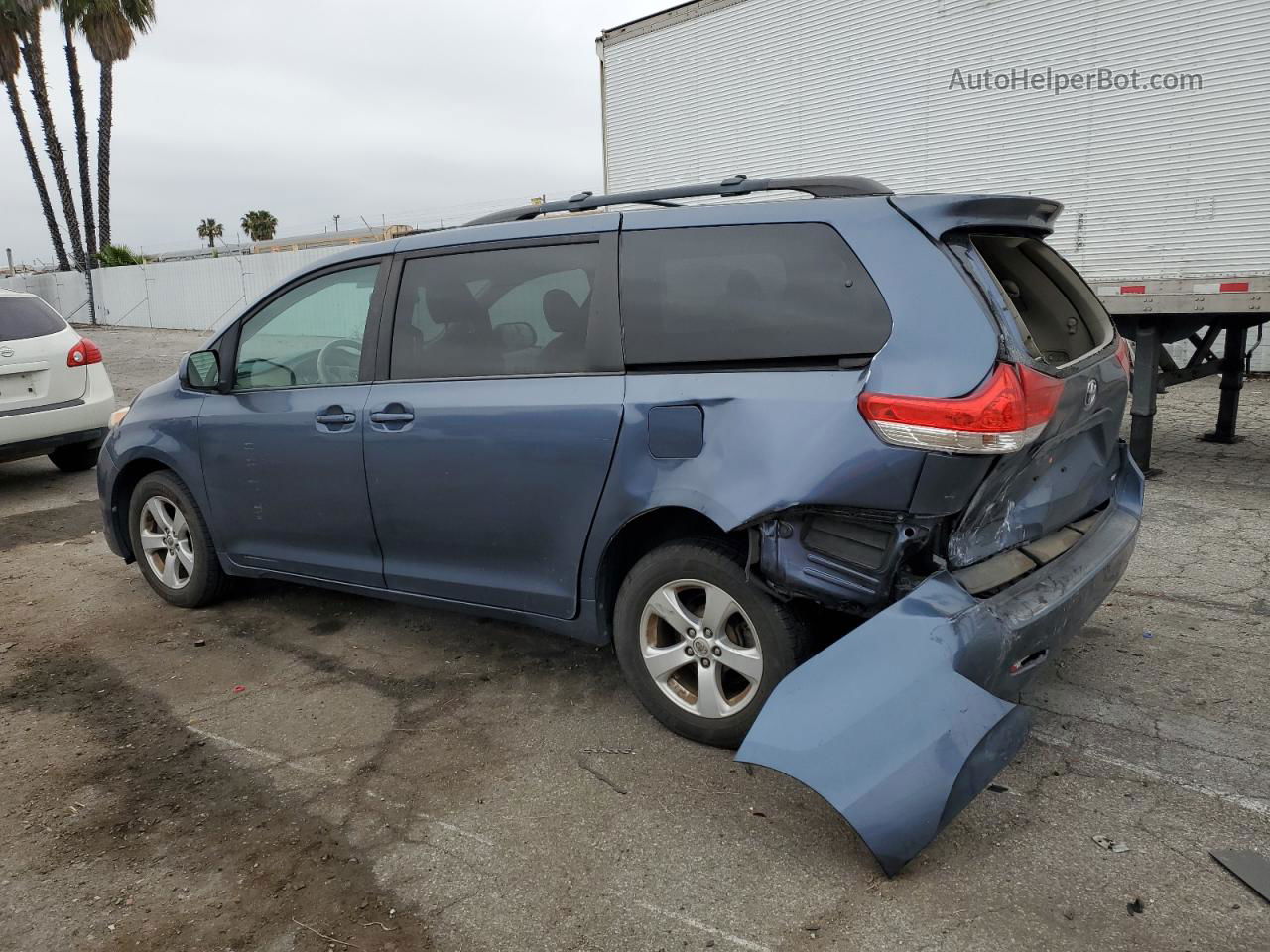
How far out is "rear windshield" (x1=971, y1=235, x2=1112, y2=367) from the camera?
10.6ft

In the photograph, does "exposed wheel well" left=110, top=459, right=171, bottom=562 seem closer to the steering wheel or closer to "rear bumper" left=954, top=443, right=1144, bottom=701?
the steering wheel

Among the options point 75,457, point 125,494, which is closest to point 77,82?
point 75,457

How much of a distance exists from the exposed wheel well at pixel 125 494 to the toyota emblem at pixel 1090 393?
4.25m

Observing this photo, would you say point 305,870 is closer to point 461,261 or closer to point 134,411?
point 461,261

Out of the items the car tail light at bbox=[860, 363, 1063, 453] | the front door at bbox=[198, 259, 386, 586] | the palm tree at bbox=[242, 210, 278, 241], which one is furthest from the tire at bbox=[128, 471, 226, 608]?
the palm tree at bbox=[242, 210, 278, 241]

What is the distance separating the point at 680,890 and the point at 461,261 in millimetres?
2425

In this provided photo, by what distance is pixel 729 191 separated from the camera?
355 cm

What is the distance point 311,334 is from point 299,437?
50 cm

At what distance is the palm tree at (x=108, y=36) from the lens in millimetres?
28109

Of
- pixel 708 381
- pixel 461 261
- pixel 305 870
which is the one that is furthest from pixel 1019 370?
pixel 305 870

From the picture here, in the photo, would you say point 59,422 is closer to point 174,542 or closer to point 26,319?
point 26,319

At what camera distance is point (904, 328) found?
2.82m

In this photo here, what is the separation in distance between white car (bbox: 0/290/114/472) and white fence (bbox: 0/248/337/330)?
14745 millimetres

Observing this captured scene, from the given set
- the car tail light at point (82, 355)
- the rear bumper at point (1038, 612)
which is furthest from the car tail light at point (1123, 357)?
the car tail light at point (82, 355)
